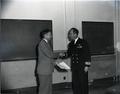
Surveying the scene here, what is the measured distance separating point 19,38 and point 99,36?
6.95 ft

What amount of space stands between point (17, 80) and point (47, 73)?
3.84 ft

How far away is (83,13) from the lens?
619 centimetres

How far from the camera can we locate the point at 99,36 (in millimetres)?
6387

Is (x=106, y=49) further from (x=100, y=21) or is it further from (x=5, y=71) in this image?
(x=5, y=71)

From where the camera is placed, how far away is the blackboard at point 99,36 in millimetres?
6215

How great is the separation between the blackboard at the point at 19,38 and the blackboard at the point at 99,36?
108 cm

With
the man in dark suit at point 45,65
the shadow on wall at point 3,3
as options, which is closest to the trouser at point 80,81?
the man in dark suit at point 45,65

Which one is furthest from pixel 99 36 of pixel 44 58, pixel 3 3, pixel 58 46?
pixel 3 3

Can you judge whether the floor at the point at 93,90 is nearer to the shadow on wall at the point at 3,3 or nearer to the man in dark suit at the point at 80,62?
the man in dark suit at the point at 80,62

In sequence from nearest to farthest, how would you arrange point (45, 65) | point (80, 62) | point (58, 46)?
point (45, 65), point (80, 62), point (58, 46)

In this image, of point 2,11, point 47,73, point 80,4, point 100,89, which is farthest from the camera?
point 80,4

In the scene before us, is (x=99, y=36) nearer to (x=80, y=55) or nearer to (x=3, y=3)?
(x=80, y=55)

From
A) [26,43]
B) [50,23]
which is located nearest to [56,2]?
[50,23]

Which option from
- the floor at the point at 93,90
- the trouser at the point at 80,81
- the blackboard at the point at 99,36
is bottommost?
the floor at the point at 93,90
